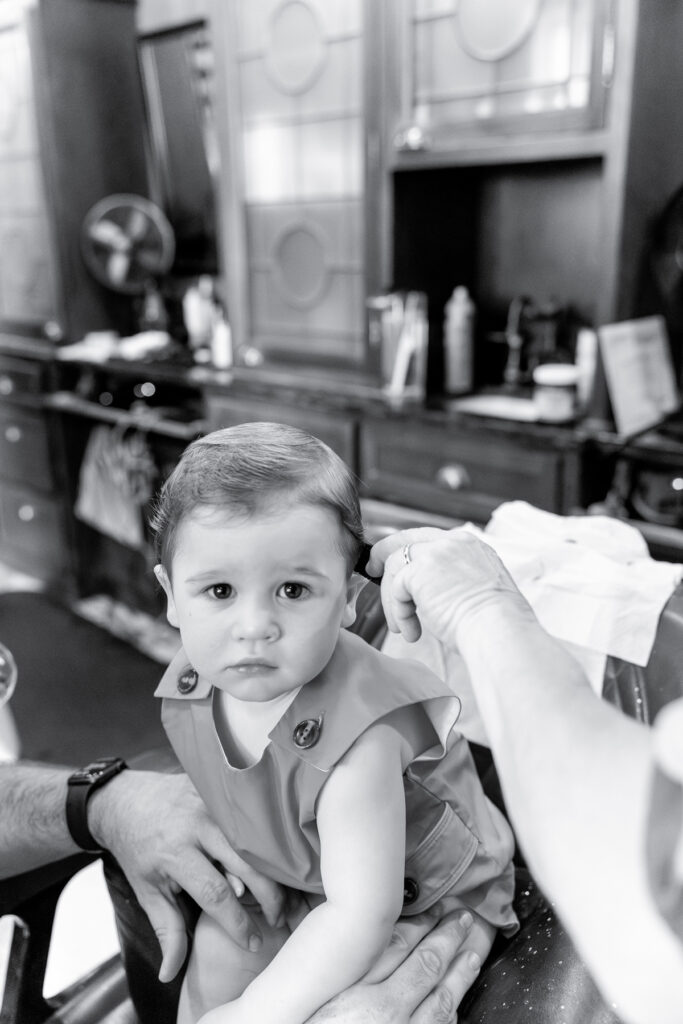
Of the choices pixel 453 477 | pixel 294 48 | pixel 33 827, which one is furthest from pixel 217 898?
pixel 294 48

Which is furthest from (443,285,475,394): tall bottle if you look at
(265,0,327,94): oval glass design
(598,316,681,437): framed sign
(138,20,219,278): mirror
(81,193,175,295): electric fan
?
(81,193,175,295): electric fan

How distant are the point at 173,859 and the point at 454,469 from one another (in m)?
1.86

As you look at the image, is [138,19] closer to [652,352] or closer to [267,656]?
[652,352]

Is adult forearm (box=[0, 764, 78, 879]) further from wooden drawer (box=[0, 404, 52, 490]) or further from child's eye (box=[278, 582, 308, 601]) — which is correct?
wooden drawer (box=[0, 404, 52, 490])

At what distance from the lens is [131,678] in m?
3.86

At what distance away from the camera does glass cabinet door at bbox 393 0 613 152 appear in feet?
7.91

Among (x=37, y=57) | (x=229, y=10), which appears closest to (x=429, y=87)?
(x=229, y=10)

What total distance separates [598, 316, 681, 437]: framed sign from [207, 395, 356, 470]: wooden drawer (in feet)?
2.82

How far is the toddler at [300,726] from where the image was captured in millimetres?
1016

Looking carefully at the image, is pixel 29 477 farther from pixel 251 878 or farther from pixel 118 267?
pixel 251 878

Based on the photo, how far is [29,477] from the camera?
468 cm

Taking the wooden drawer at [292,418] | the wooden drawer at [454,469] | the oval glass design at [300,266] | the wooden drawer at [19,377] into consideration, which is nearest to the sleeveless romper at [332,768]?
the wooden drawer at [454,469]

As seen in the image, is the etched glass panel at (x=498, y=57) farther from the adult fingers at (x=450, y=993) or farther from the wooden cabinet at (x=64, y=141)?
the adult fingers at (x=450, y=993)

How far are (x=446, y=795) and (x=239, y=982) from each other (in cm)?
37
